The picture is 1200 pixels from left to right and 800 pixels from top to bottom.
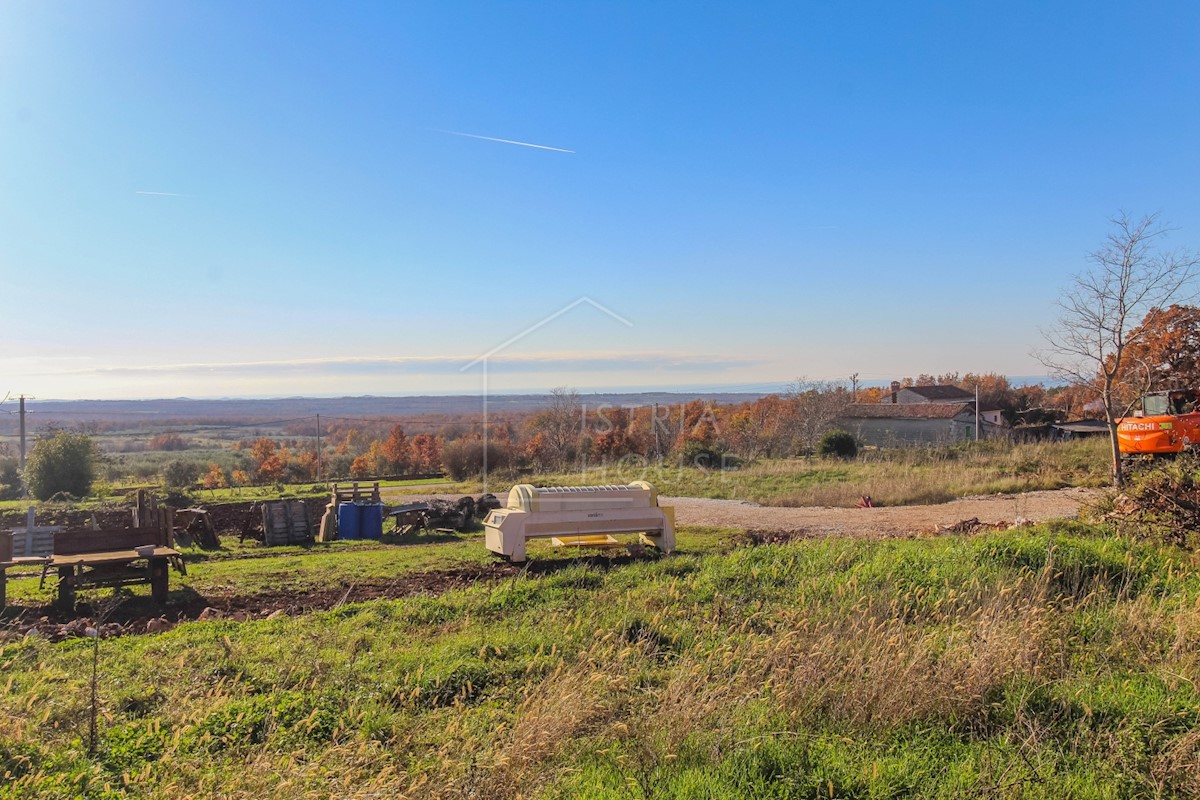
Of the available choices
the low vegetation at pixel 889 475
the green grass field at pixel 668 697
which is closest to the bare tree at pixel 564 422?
the low vegetation at pixel 889 475

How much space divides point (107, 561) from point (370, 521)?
23.5 feet

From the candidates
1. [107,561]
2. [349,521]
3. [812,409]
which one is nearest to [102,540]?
[107,561]

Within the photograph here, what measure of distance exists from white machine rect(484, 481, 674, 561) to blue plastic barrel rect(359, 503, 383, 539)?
17.6 ft

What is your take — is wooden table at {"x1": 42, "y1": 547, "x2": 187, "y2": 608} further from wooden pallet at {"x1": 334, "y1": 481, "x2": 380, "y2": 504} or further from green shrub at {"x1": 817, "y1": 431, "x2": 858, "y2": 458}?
green shrub at {"x1": 817, "y1": 431, "x2": 858, "y2": 458}

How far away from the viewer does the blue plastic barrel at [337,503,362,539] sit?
→ 51.9 feet

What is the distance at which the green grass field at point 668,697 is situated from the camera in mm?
3604

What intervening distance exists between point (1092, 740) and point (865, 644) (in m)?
1.27

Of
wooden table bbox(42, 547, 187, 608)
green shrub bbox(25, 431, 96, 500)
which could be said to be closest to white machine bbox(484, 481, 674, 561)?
wooden table bbox(42, 547, 187, 608)

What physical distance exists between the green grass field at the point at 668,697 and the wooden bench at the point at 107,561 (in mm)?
2233

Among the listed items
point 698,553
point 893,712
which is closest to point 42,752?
point 893,712

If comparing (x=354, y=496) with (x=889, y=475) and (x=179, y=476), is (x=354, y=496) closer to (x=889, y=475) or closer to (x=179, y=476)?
(x=889, y=475)

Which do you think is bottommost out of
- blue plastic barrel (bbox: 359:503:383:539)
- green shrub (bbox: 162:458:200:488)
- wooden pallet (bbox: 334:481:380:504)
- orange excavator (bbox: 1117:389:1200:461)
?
green shrub (bbox: 162:458:200:488)

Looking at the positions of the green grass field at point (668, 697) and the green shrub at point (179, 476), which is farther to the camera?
the green shrub at point (179, 476)

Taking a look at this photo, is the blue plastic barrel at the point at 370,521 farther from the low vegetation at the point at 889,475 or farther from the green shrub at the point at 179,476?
the green shrub at the point at 179,476
